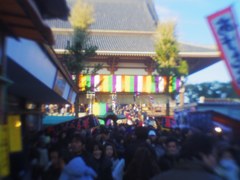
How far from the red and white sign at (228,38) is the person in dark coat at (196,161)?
2.18m

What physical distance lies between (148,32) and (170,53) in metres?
10.7

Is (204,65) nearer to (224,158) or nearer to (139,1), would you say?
(139,1)

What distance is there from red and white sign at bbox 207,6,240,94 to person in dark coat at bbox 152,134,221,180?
2.18m

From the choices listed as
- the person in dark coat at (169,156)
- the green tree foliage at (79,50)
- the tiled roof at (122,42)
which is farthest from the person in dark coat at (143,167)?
the tiled roof at (122,42)

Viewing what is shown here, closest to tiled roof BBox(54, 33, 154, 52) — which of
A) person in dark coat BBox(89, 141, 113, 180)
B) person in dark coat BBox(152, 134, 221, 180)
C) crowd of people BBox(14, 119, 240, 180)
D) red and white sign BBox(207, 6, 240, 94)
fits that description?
crowd of people BBox(14, 119, 240, 180)

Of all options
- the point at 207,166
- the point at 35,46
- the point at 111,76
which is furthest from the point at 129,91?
the point at 207,166

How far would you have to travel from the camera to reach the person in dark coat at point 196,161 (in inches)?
141

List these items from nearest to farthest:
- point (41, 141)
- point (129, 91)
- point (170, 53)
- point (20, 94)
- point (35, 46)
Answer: point (35, 46) → point (41, 141) → point (20, 94) → point (170, 53) → point (129, 91)

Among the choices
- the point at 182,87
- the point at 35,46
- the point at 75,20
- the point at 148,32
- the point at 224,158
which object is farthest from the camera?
the point at 148,32

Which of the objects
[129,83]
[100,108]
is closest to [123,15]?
[129,83]

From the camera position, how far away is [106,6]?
1806 inches

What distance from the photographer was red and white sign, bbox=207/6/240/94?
5.93 m

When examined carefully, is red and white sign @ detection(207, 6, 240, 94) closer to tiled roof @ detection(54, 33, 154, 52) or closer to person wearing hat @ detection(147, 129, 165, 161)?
person wearing hat @ detection(147, 129, 165, 161)

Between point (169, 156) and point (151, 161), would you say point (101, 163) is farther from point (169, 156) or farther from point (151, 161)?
point (151, 161)
